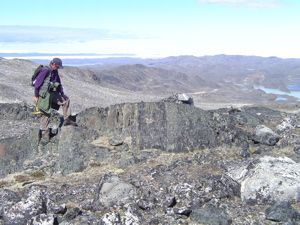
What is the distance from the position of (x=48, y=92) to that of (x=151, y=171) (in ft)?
11.7

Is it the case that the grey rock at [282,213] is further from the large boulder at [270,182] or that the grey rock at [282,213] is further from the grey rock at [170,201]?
the grey rock at [170,201]

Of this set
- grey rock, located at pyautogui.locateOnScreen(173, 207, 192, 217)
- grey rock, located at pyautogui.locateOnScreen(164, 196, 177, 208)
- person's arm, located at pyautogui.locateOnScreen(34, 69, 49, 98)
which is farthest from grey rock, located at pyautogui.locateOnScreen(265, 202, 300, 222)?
person's arm, located at pyautogui.locateOnScreen(34, 69, 49, 98)

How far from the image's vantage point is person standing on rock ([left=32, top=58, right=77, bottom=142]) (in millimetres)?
11617

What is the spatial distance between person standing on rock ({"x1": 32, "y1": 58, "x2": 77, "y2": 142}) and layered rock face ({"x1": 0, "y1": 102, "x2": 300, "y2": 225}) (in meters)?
0.51

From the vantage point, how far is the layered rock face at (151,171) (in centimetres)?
889

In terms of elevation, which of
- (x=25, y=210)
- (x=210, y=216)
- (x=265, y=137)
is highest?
(x=265, y=137)

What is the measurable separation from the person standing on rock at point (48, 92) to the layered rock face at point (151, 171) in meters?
0.51

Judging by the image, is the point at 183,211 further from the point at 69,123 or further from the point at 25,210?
the point at 69,123

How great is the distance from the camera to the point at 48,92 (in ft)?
39.2

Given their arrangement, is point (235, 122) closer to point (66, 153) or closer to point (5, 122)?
point (66, 153)

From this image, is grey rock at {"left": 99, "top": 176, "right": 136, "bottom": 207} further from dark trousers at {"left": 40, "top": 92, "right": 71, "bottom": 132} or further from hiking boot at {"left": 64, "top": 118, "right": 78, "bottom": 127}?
hiking boot at {"left": 64, "top": 118, "right": 78, "bottom": 127}

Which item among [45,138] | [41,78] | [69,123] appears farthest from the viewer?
[69,123]

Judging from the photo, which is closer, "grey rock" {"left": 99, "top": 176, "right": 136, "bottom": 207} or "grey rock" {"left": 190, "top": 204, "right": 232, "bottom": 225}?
"grey rock" {"left": 190, "top": 204, "right": 232, "bottom": 225}

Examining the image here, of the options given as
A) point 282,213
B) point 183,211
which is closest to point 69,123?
point 183,211
